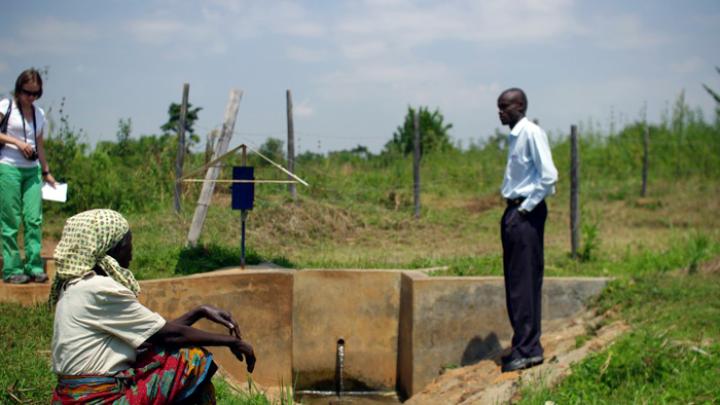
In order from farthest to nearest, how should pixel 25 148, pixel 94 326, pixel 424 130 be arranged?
pixel 424 130 < pixel 25 148 < pixel 94 326

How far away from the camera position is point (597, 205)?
50.3 feet

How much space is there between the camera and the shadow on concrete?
7.91 meters

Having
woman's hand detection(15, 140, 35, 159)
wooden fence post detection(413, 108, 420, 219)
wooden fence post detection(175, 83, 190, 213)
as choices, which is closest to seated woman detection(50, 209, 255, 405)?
woman's hand detection(15, 140, 35, 159)

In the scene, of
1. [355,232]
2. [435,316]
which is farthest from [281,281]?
[355,232]

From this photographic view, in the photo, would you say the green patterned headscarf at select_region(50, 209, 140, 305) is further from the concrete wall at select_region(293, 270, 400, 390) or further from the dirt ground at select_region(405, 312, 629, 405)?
the concrete wall at select_region(293, 270, 400, 390)

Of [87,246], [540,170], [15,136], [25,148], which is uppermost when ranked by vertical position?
[15,136]

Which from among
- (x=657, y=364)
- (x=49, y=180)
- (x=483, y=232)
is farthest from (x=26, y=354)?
(x=483, y=232)

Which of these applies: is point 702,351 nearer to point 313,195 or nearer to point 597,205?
point 313,195

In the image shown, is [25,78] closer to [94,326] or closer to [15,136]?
[15,136]

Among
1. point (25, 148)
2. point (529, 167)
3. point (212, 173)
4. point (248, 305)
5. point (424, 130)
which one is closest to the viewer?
point (529, 167)

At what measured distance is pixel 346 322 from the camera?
8578 millimetres

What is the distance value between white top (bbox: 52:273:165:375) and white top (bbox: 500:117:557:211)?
11.5 feet

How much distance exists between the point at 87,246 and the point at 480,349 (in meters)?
5.06

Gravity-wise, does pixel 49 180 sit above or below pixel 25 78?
below
